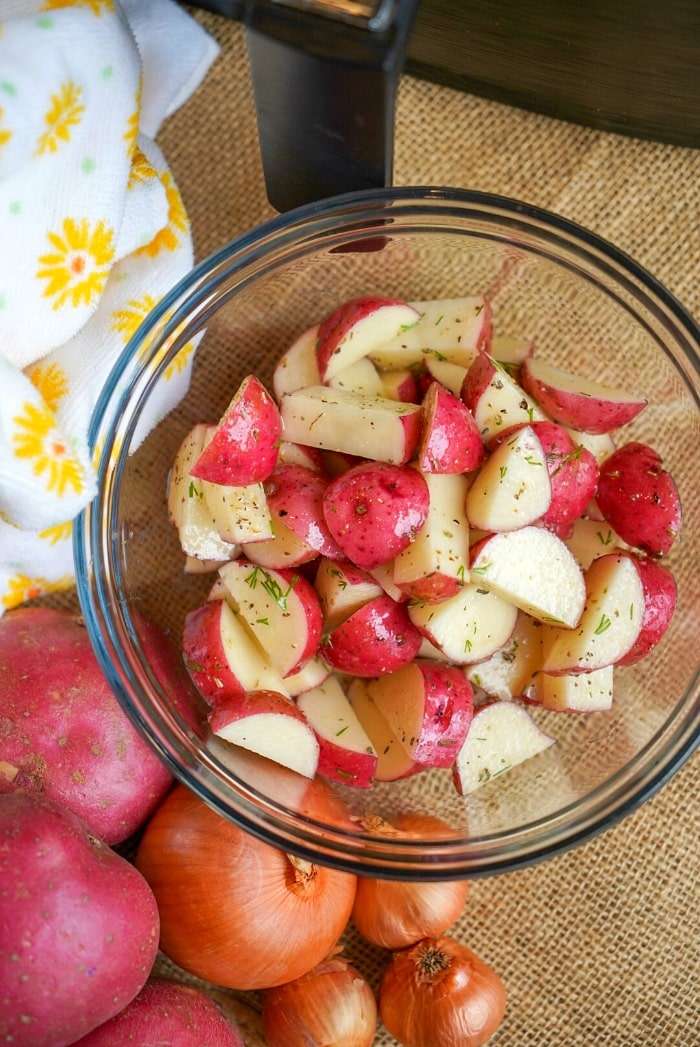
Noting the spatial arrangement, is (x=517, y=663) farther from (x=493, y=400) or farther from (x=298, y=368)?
(x=298, y=368)

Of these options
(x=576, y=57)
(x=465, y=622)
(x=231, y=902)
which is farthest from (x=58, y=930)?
(x=576, y=57)

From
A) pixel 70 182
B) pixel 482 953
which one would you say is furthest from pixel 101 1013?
pixel 70 182

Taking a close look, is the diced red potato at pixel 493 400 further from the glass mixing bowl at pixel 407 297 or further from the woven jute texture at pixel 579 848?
the woven jute texture at pixel 579 848

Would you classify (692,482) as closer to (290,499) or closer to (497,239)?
(497,239)

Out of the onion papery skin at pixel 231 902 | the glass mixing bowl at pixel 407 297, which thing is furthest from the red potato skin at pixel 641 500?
the onion papery skin at pixel 231 902

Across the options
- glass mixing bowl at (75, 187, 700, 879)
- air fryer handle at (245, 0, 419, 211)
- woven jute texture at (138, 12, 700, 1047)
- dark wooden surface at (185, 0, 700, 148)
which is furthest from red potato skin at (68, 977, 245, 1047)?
dark wooden surface at (185, 0, 700, 148)

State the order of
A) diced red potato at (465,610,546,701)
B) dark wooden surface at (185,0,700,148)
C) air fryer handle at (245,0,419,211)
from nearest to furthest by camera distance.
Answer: air fryer handle at (245,0,419,211), dark wooden surface at (185,0,700,148), diced red potato at (465,610,546,701)

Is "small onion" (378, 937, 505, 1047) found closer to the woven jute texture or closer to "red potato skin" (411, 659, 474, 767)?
the woven jute texture
